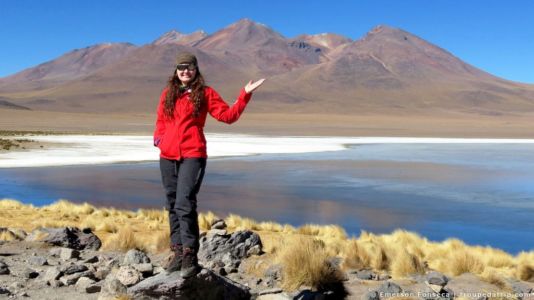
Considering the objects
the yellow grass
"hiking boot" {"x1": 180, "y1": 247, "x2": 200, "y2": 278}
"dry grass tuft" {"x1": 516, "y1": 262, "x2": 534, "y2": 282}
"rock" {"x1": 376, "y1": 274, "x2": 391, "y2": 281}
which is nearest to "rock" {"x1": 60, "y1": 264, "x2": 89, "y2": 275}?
the yellow grass

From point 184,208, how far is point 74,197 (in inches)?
431

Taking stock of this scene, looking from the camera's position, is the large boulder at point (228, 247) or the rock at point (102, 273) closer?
the rock at point (102, 273)

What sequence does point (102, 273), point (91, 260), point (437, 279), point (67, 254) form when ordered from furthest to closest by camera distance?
1. point (67, 254)
2. point (91, 260)
3. point (437, 279)
4. point (102, 273)

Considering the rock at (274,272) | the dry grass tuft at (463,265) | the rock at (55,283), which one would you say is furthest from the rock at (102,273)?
the dry grass tuft at (463,265)

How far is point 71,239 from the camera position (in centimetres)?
734

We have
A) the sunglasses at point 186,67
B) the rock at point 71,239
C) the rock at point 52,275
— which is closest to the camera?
the sunglasses at point 186,67

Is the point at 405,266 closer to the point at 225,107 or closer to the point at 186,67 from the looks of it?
the point at 225,107

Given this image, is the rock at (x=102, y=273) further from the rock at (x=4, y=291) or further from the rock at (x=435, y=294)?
the rock at (x=435, y=294)

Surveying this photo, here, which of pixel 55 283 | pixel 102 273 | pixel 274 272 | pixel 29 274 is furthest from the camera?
pixel 274 272

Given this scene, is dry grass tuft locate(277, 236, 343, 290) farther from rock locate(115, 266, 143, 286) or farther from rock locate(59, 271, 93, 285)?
rock locate(59, 271, 93, 285)

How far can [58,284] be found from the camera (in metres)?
5.30

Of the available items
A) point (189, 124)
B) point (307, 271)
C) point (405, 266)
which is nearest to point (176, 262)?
point (189, 124)

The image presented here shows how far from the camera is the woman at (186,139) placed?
181 inches

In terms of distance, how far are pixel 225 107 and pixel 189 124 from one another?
0.30 m
